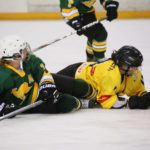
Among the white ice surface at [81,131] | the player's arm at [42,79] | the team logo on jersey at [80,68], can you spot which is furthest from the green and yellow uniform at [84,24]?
the player's arm at [42,79]

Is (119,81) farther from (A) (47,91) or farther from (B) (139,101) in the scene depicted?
(A) (47,91)

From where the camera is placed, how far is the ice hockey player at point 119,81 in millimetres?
3279

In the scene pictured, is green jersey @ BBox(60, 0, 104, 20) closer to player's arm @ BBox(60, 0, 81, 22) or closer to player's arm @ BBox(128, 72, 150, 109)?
player's arm @ BBox(60, 0, 81, 22)

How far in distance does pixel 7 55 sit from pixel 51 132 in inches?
20.6

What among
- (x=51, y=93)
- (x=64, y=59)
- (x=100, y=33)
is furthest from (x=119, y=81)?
(x=64, y=59)

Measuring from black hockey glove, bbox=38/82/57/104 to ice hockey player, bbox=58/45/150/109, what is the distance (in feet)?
1.10

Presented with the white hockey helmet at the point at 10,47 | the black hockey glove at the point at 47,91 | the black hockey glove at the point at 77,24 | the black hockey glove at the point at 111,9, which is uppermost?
the white hockey helmet at the point at 10,47

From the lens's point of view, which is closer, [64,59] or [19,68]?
[19,68]

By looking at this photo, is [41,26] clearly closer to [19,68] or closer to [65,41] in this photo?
[65,41]

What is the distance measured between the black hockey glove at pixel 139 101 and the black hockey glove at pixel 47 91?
489mm

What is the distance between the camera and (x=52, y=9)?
845cm

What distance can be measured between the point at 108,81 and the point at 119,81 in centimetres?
7

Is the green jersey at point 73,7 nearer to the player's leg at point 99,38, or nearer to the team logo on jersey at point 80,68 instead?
the player's leg at point 99,38

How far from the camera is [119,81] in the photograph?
10.8 feet
